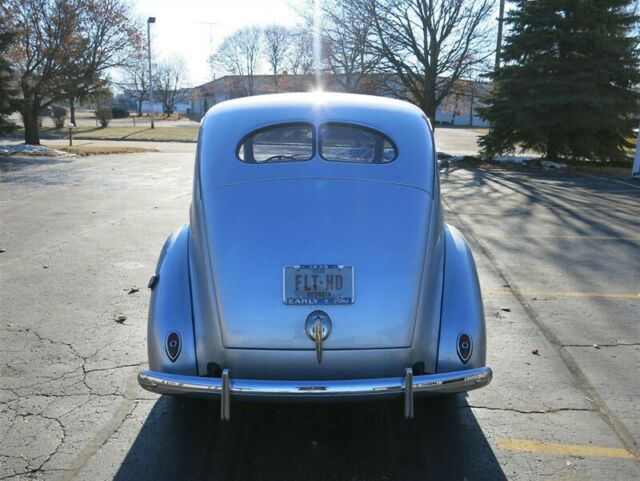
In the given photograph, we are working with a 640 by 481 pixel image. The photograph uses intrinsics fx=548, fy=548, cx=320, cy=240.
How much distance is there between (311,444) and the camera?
3180mm

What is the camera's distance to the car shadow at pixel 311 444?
292 cm

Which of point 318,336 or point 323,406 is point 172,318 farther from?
point 323,406

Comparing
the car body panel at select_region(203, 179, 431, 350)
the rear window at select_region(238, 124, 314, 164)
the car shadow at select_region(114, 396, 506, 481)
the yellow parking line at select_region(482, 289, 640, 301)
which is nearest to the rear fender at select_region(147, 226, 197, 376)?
the car body panel at select_region(203, 179, 431, 350)

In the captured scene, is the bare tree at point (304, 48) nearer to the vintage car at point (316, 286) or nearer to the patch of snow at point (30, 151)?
the patch of snow at point (30, 151)

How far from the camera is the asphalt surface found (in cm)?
299

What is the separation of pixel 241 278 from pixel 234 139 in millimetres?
1081

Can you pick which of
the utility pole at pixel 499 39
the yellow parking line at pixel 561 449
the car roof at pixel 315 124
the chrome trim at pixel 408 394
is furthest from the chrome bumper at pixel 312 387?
the utility pole at pixel 499 39

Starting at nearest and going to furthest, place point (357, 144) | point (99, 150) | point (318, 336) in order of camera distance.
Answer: point (318, 336) < point (357, 144) < point (99, 150)

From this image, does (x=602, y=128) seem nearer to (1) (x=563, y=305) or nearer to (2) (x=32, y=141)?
(1) (x=563, y=305)

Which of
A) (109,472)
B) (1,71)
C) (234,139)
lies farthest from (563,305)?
(1,71)

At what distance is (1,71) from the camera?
1823cm

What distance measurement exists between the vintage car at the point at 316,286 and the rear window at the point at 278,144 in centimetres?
3

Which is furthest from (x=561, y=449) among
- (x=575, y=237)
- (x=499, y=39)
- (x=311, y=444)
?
(x=499, y=39)

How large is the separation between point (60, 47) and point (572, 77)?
61.5ft
